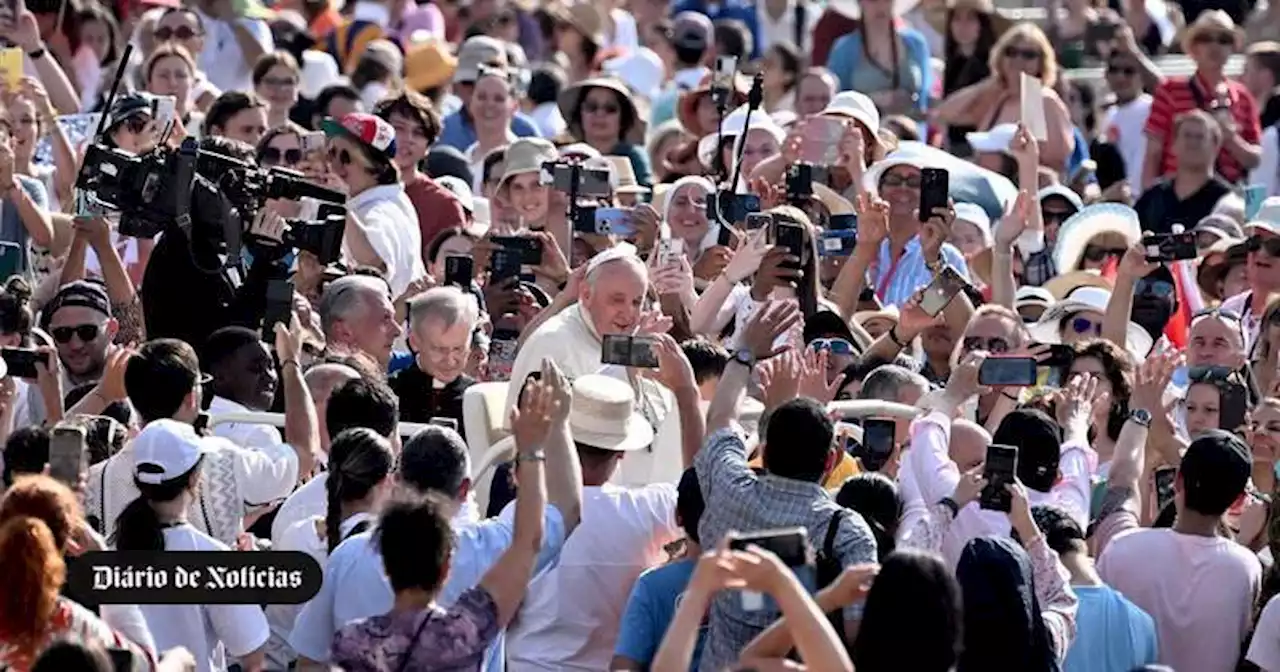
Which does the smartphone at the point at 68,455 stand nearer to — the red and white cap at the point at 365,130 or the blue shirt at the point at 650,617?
the blue shirt at the point at 650,617

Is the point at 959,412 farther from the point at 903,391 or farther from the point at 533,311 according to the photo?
the point at 533,311

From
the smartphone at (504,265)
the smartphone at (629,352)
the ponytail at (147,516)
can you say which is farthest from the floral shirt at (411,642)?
the smartphone at (504,265)

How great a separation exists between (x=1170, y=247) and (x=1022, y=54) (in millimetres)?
4418

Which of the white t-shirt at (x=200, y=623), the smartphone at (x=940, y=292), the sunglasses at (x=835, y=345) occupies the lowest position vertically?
the white t-shirt at (x=200, y=623)

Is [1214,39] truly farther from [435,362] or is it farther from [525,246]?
[435,362]

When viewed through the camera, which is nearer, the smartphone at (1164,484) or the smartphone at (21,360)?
the smartphone at (21,360)

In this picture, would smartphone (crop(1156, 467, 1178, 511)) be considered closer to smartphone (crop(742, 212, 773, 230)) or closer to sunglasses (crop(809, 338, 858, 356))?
sunglasses (crop(809, 338, 858, 356))

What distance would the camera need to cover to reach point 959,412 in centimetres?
952

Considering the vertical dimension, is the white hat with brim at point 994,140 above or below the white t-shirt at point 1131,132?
above

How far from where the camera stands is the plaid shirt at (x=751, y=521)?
7590 mm

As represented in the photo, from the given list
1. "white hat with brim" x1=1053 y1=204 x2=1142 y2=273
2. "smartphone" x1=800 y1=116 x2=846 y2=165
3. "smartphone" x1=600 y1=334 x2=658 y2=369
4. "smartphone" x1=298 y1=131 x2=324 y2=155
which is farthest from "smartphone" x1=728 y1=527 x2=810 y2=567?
"white hat with brim" x1=1053 y1=204 x2=1142 y2=273

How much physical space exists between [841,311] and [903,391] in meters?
1.66

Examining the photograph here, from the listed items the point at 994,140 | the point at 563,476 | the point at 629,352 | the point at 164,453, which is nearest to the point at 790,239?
the point at 629,352

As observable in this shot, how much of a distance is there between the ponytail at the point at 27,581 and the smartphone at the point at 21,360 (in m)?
2.78
